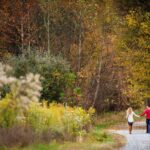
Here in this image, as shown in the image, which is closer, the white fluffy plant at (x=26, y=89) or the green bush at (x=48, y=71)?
the white fluffy plant at (x=26, y=89)

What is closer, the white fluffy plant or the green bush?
the white fluffy plant

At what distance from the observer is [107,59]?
47.2 metres

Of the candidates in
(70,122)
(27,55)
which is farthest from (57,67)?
(70,122)

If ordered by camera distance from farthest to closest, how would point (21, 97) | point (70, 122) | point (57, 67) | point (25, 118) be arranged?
point (57, 67) → point (70, 122) → point (25, 118) → point (21, 97)

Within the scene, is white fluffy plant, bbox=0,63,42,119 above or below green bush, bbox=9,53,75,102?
above

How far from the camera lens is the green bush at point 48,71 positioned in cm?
Answer: 3525

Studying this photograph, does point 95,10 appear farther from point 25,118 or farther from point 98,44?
point 25,118

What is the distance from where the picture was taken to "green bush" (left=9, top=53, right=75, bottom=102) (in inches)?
1388

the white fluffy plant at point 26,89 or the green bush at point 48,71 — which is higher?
the white fluffy plant at point 26,89

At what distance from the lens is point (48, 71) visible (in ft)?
118

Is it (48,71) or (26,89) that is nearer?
(26,89)

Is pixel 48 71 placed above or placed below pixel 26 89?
below

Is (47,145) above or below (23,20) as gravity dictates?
below

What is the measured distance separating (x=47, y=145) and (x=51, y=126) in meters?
2.78
